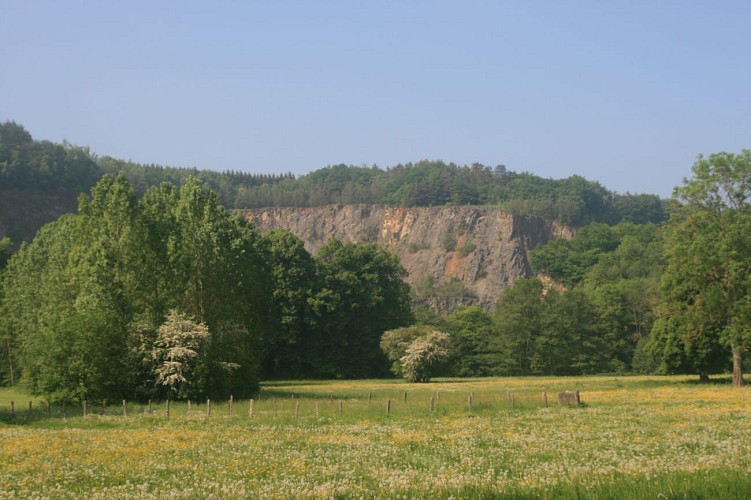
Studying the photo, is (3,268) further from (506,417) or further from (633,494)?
(633,494)

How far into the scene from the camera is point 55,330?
54812mm

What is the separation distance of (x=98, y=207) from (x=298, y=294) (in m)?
50.5

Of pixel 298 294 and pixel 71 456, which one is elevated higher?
pixel 298 294

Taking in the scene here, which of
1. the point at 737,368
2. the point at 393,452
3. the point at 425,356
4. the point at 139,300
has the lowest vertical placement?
the point at 425,356

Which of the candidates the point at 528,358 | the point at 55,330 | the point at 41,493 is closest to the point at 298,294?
the point at 528,358

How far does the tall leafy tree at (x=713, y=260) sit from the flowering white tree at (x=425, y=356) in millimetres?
30132

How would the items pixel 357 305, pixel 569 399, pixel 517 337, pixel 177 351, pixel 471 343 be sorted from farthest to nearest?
pixel 471 343
pixel 517 337
pixel 357 305
pixel 177 351
pixel 569 399

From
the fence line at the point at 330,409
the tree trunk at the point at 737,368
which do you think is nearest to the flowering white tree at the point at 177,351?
the fence line at the point at 330,409

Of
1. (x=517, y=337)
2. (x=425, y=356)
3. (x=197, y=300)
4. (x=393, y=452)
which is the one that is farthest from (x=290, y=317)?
(x=393, y=452)

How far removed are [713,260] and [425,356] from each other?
3770cm

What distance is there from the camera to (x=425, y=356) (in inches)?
3617

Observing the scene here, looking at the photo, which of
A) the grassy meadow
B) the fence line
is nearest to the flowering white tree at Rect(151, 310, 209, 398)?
the fence line

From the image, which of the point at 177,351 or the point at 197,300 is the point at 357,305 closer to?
the point at 197,300

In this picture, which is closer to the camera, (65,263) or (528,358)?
(65,263)
